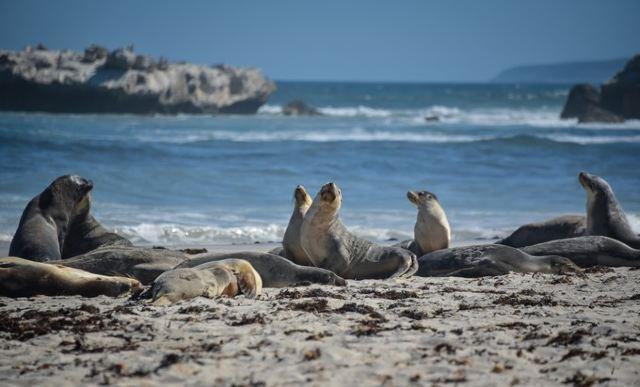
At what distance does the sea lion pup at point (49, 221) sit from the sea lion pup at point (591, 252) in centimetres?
524

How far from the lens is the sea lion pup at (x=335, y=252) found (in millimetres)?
10242

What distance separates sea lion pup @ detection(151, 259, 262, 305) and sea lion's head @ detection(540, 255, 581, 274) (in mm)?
3561

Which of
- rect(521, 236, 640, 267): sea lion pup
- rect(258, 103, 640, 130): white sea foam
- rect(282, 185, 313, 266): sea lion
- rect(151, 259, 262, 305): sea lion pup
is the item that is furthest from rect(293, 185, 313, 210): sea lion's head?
rect(258, 103, 640, 130): white sea foam

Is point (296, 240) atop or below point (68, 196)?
below

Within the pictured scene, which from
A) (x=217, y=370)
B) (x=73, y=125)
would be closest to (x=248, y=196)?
(x=217, y=370)

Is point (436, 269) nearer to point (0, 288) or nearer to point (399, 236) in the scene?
point (399, 236)

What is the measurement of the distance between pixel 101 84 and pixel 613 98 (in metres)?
28.9

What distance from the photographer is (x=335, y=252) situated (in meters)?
10.3

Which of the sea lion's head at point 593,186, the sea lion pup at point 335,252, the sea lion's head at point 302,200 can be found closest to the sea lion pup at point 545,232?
the sea lion's head at point 593,186

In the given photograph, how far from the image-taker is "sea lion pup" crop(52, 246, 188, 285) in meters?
9.14

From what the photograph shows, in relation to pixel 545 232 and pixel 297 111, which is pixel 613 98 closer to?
pixel 297 111

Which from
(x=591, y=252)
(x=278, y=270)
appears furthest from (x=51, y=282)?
(x=591, y=252)

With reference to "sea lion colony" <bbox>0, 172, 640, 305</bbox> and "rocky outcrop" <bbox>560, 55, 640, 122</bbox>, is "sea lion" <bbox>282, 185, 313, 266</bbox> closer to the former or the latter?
"sea lion colony" <bbox>0, 172, 640, 305</bbox>

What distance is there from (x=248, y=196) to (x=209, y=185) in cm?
203
